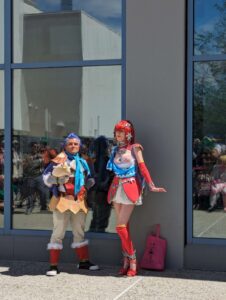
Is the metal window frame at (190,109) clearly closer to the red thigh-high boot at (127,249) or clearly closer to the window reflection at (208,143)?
the window reflection at (208,143)

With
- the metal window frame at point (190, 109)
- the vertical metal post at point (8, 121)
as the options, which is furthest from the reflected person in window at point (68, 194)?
the metal window frame at point (190, 109)

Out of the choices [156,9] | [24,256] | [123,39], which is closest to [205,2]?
[156,9]

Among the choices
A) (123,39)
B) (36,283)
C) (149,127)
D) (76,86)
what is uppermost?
(123,39)

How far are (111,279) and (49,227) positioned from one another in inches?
55.2

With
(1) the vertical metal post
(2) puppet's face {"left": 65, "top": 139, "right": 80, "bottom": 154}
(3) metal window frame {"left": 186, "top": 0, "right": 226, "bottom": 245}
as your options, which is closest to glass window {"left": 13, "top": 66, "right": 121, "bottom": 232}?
(1) the vertical metal post

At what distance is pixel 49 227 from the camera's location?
7.36 m

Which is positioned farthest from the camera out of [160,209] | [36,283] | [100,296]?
[160,209]

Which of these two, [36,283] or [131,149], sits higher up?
[131,149]

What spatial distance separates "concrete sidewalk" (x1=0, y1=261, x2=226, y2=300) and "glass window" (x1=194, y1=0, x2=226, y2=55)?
2.65m

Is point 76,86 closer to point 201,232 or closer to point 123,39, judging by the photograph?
point 123,39

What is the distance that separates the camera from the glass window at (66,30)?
721 cm

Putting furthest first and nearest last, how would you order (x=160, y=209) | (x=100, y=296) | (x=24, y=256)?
1. (x=24, y=256)
2. (x=160, y=209)
3. (x=100, y=296)

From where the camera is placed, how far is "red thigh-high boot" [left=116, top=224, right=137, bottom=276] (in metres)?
6.38

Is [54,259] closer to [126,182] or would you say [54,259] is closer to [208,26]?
[126,182]
